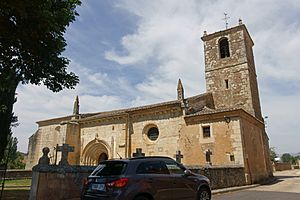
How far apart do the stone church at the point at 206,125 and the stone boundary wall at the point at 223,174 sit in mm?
690

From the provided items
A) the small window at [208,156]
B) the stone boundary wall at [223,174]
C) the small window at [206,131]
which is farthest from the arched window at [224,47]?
the stone boundary wall at [223,174]

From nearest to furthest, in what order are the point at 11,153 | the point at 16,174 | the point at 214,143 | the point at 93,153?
the point at 214,143, the point at 16,174, the point at 93,153, the point at 11,153

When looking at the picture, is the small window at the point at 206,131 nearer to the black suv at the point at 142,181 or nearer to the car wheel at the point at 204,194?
the car wheel at the point at 204,194

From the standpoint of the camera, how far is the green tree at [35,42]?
6.95m

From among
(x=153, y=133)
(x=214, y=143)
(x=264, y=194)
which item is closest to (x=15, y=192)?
(x=264, y=194)

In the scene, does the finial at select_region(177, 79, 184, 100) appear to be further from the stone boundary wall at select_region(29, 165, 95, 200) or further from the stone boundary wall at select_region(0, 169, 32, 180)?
the stone boundary wall at select_region(0, 169, 32, 180)

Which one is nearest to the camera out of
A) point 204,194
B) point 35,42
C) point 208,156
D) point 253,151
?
point 204,194

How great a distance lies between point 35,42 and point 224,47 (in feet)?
70.5

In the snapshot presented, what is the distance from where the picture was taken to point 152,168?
668 centimetres

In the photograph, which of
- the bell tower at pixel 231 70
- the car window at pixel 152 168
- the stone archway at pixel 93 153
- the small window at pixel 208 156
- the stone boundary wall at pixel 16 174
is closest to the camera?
the car window at pixel 152 168

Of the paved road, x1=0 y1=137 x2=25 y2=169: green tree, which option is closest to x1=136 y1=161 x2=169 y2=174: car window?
the paved road

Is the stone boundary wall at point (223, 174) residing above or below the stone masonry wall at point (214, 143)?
below

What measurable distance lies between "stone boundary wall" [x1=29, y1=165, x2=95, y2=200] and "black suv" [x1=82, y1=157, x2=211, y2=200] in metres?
2.50

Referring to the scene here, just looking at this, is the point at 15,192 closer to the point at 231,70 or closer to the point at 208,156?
the point at 208,156
